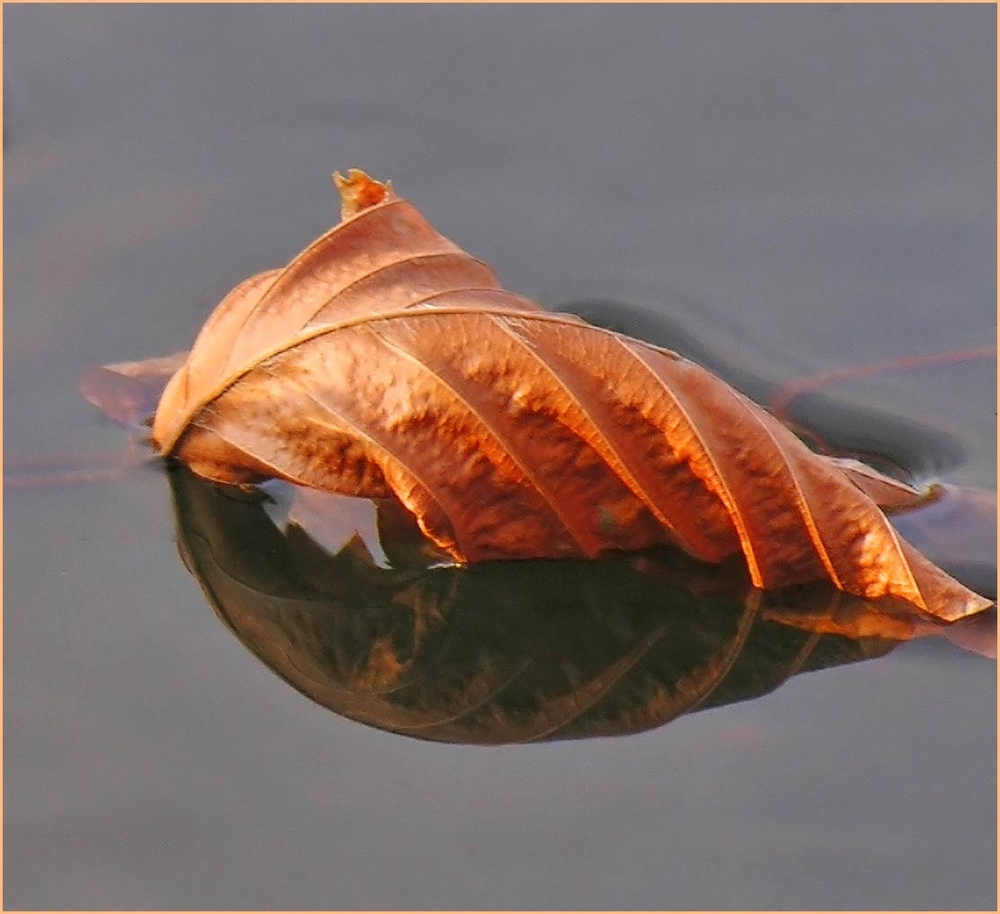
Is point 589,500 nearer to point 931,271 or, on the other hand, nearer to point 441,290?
point 441,290

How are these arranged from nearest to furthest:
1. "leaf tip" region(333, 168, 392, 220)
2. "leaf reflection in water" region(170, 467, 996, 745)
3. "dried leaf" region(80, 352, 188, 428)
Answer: "leaf reflection in water" region(170, 467, 996, 745), "leaf tip" region(333, 168, 392, 220), "dried leaf" region(80, 352, 188, 428)

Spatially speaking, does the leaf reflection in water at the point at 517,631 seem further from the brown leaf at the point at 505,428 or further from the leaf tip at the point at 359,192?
the leaf tip at the point at 359,192

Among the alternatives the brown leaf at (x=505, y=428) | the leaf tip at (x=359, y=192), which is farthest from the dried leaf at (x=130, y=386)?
the leaf tip at (x=359, y=192)

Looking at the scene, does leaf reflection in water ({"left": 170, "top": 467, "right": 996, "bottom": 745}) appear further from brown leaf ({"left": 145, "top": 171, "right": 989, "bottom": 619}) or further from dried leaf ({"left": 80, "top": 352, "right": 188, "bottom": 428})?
dried leaf ({"left": 80, "top": 352, "right": 188, "bottom": 428})

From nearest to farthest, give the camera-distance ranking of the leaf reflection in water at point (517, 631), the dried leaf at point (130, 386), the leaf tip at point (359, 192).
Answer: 1. the leaf reflection in water at point (517, 631)
2. the leaf tip at point (359, 192)
3. the dried leaf at point (130, 386)

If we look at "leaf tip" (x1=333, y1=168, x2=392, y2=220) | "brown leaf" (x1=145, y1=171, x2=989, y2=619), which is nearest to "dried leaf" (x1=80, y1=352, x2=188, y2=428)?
"brown leaf" (x1=145, y1=171, x2=989, y2=619)

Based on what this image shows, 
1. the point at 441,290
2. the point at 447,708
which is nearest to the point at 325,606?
the point at 447,708

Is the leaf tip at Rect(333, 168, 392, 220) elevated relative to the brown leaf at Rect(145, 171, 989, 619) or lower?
elevated
